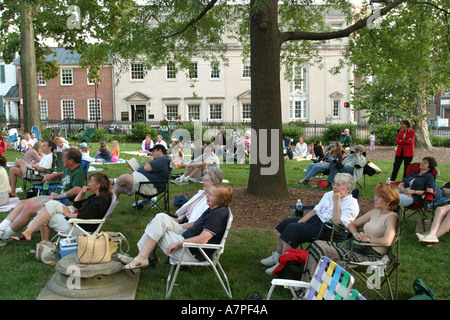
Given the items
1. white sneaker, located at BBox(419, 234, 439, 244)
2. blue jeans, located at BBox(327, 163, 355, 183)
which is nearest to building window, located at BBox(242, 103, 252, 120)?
blue jeans, located at BBox(327, 163, 355, 183)

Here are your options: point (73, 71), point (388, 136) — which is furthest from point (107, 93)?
point (388, 136)

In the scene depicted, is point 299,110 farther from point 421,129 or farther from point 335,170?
point 335,170

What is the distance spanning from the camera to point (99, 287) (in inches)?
161

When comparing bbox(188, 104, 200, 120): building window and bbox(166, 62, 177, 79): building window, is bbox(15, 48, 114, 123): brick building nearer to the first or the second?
bbox(166, 62, 177, 79): building window

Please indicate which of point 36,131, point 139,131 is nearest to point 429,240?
point 36,131

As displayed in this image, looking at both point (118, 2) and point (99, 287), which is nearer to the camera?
point (99, 287)

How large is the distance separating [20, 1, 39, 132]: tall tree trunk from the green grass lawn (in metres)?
11.6

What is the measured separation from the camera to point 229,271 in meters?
4.84

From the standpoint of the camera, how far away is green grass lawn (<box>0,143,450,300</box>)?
4.23m

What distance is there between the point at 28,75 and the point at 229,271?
1456 cm

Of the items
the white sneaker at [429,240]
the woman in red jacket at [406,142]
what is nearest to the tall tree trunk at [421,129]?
the woman in red jacket at [406,142]

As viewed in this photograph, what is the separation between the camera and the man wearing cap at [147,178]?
23.9 feet

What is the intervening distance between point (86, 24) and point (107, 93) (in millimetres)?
29324
